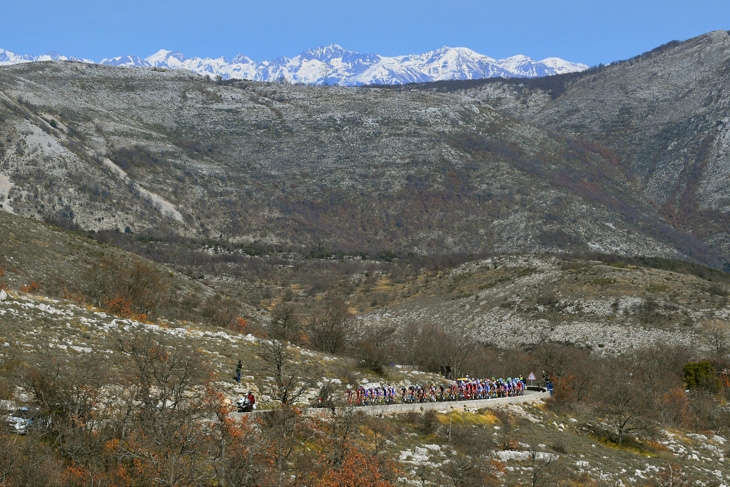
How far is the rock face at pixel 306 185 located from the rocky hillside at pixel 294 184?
456 millimetres

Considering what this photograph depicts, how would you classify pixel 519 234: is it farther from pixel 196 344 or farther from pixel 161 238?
pixel 196 344

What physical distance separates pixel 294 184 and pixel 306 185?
342cm

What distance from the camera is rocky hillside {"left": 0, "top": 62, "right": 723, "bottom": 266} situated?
13525 cm

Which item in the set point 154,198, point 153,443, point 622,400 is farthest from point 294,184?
point 153,443

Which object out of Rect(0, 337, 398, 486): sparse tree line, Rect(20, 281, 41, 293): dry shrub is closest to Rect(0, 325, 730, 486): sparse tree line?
Rect(0, 337, 398, 486): sparse tree line

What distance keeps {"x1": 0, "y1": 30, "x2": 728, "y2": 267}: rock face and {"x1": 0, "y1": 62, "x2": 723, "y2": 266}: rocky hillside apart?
46 cm

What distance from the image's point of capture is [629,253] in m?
145

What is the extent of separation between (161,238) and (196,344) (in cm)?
10139

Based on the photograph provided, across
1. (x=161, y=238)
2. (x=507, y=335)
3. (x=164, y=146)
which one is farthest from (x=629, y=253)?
(x=164, y=146)

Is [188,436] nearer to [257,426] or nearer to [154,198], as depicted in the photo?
[257,426]

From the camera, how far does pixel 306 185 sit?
Result: 17762 centimetres

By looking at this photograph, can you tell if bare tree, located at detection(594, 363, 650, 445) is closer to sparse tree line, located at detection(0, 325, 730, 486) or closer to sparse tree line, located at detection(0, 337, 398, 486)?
sparse tree line, located at detection(0, 325, 730, 486)

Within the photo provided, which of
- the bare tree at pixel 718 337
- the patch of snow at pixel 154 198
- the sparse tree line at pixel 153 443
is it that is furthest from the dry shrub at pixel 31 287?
the patch of snow at pixel 154 198

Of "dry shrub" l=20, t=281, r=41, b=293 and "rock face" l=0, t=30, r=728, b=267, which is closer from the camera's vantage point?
"dry shrub" l=20, t=281, r=41, b=293
